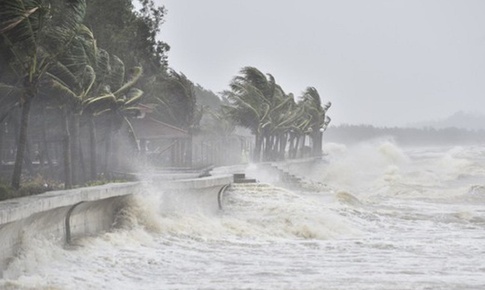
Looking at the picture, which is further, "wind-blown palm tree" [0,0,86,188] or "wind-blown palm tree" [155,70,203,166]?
"wind-blown palm tree" [155,70,203,166]

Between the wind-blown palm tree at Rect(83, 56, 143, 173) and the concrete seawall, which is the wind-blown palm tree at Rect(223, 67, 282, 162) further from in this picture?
the concrete seawall

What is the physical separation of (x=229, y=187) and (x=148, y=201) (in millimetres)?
→ 8630

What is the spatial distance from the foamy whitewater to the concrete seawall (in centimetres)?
26

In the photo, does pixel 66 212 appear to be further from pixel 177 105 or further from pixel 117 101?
pixel 177 105

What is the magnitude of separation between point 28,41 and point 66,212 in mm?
4019

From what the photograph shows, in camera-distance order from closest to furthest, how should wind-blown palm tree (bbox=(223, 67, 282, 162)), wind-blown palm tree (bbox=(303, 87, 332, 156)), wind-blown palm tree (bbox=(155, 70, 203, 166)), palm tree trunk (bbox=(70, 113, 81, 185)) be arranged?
palm tree trunk (bbox=(70, 113, 81, 185)) < wind-blown palm tree (bbox=(155, 70, 203, 166)) < wind-blown palm tree (bbox=(223, 67, 282, 162)) < wind-blown palm tree (bbox=(303, 87, 332, 156))

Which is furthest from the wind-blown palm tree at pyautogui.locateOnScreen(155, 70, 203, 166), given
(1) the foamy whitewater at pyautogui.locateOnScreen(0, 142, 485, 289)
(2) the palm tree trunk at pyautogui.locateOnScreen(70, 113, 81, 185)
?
(2) the palm tree trunk at pyautogui.locateOnScreen(70, 113, 81, 185)

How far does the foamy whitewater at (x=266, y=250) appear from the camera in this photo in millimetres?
14278

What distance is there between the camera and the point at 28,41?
62.3ft

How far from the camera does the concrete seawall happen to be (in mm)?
14195

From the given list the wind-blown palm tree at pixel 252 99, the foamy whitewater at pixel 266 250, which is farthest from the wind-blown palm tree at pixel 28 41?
the wind-blown palm tree at pixel 252 99

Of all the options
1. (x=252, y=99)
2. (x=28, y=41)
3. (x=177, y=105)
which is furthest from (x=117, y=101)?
(x=252, y=99)

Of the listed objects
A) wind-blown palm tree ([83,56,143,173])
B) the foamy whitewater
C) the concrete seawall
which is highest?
wind-blown palm tree ([83,56,143,173])

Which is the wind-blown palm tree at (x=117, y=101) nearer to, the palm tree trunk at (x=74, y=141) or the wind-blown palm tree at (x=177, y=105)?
the palm tree trunk at (x=74, y=141)
